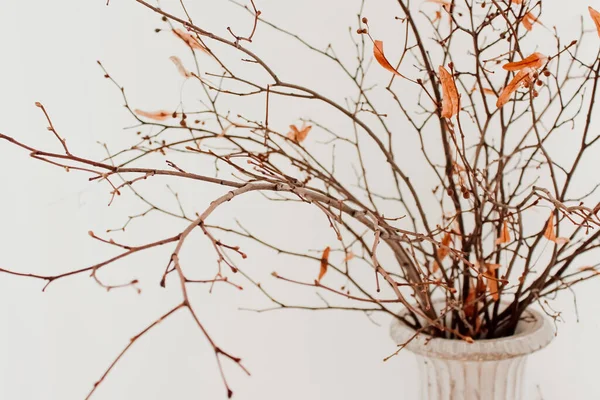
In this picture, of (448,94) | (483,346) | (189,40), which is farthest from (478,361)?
(189,40)

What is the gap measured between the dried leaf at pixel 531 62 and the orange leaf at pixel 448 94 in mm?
52

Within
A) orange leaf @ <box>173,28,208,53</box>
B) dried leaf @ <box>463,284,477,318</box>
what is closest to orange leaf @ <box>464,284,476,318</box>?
dried leaf @ <box>463,284,477,318</box>

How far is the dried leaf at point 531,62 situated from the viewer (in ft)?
1.78

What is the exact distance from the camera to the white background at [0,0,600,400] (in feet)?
3.08

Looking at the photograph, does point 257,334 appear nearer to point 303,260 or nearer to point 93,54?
point 303,260

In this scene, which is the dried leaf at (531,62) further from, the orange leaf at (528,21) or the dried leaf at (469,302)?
the dried leaf at (469,302)

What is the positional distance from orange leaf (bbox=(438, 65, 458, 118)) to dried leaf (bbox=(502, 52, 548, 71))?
5 centimetres

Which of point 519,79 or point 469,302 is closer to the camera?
point 519,79

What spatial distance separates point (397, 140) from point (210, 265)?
1.18 feet

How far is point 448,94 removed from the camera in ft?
1.80

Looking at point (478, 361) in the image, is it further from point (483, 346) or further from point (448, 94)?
point (448, 94)

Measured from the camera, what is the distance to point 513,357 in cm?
71

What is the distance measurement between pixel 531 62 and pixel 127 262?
68 centimetres

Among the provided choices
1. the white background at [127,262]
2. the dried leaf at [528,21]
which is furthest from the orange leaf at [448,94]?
the white background at [127,262]
